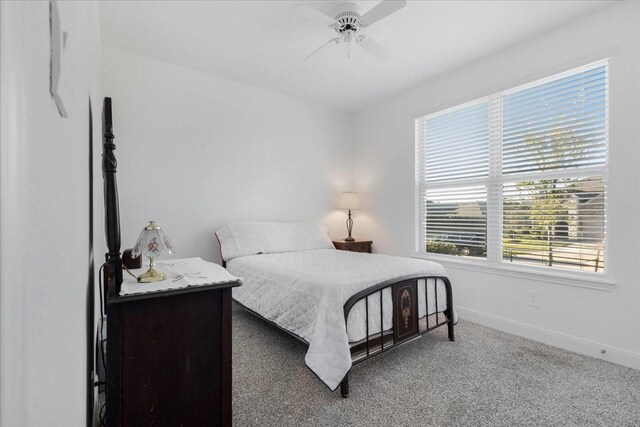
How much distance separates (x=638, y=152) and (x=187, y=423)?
3.26 metres

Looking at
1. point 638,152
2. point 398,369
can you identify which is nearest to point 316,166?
point 398,369

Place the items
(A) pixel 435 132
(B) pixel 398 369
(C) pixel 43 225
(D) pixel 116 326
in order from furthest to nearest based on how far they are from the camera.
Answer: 1. (A) pixel 435 132
2. (B) pixel 398 369
3. (D) pixel 116 326
4. (C) pixel 43 225

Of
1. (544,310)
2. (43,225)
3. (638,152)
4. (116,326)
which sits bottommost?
(544,310)

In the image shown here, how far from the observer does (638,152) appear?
7.46 ft

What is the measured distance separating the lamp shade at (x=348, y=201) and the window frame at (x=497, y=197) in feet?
2.88

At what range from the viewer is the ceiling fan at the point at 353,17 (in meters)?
2.15

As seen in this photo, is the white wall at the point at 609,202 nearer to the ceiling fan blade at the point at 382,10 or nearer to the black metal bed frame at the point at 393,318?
the black metal bed frame at the point at 393,318

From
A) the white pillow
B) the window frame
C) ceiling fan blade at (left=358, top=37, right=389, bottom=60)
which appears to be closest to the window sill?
the window frame

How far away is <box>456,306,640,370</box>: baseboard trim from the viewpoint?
90.3 inches

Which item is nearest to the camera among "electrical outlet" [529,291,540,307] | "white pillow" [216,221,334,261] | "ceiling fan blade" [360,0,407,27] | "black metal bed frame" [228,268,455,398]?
"black metal bed frame" [228,268,455,398]

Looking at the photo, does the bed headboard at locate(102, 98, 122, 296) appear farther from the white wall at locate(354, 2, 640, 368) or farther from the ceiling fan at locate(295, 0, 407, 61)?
the white wall at locate(354, 2, 640, 368)

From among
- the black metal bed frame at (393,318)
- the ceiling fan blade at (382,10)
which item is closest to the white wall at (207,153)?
the black metal bed frame at (393,318)

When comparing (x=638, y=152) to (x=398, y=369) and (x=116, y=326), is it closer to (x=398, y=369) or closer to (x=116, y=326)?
(x=398, y=369)

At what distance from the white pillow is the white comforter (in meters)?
0.28
